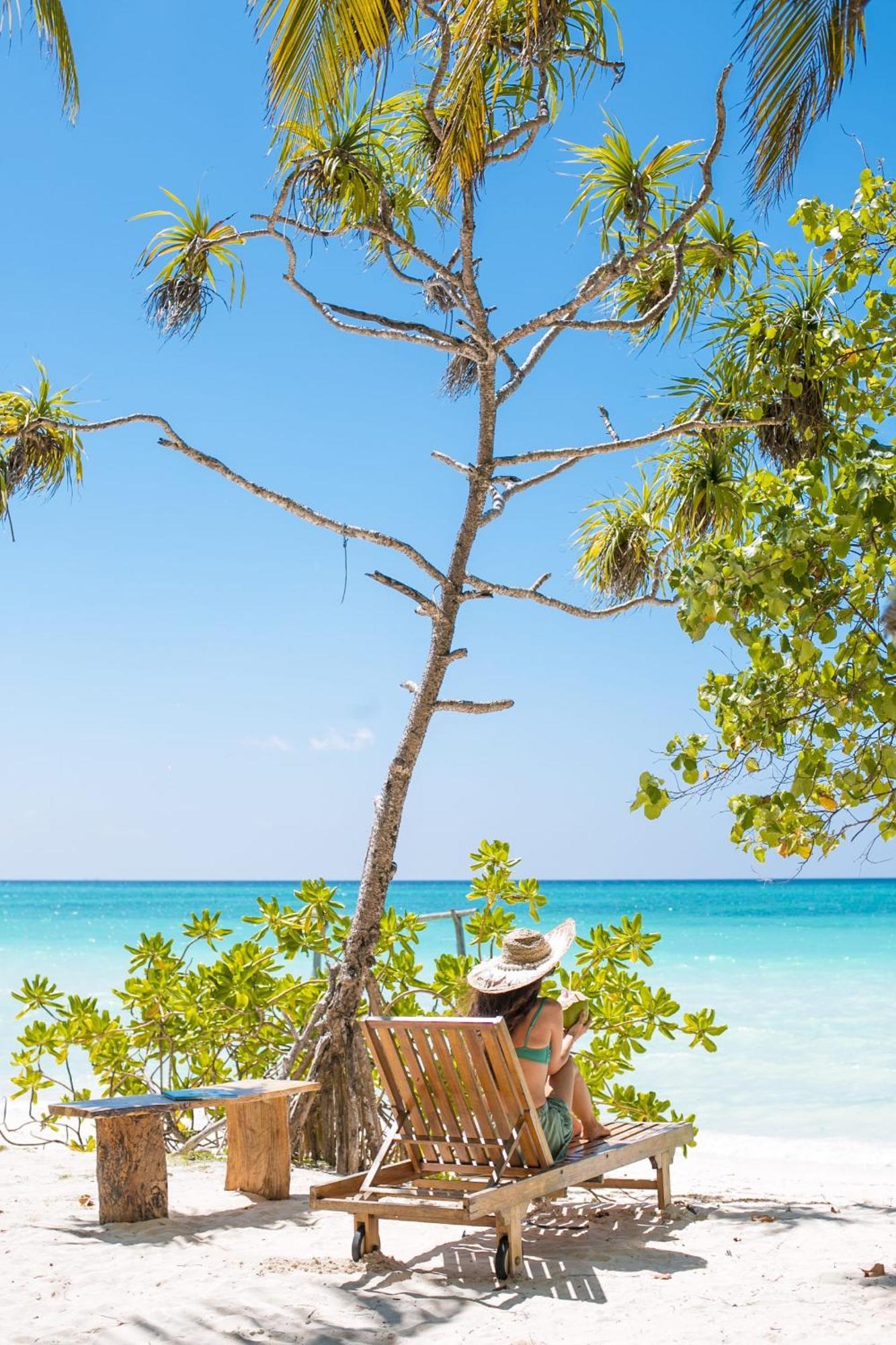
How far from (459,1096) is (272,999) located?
6.71 ft

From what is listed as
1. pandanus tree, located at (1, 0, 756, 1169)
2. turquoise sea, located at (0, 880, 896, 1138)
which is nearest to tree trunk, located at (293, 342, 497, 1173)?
pandanus tree, located at (1, 0, 756, 1169)

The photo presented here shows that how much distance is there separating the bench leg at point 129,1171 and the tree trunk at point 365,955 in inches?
40.1

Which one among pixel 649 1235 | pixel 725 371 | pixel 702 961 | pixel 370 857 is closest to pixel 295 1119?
pixel 370 857

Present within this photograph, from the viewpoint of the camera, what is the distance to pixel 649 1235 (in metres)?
3.87

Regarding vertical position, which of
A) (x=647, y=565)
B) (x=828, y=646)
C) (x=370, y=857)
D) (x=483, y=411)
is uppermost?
(x=483, y=411)

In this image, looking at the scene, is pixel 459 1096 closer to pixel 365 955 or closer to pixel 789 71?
pixel 365 955

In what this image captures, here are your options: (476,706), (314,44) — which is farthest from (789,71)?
(476,706)

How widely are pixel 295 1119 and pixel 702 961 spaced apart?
74.2 ft

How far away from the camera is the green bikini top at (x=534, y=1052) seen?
3752 millimetres

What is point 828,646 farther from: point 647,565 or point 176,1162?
point 176,1162

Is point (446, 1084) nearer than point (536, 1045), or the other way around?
point (446, 1084)

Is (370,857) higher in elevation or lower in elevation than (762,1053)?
higher

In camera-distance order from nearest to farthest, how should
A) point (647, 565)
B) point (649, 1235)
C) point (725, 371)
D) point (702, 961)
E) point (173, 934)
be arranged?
point (649, 1235), point (725, 371), point (647, 565), point (702, 961), point (173, 934)

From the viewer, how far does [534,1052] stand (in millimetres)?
3756
